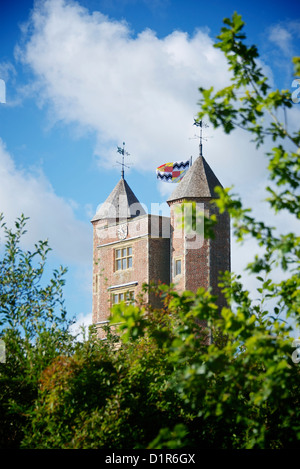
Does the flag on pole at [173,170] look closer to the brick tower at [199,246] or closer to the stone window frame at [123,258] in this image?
the brick tower at [199,246]

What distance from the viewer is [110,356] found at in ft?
28.5

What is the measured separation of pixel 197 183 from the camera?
108 feet

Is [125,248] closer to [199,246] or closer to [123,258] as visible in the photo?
[123,258]

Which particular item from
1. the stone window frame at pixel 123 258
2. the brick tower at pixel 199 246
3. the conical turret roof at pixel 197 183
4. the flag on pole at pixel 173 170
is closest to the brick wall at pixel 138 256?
the stone window frame at pixel 123 258

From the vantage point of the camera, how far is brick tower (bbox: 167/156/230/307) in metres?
30.7

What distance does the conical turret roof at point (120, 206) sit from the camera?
36.5 m

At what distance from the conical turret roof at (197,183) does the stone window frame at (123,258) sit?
12.2 feet

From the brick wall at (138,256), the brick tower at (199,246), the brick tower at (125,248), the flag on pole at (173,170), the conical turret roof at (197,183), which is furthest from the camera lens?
the flag on pole at (173,170)

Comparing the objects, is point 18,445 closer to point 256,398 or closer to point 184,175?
point 256,398

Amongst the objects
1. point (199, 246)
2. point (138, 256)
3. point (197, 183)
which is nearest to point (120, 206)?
point (138, 256)

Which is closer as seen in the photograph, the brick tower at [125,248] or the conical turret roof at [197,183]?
the conical turret roof at [197,183]

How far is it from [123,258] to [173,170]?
20.7 ft

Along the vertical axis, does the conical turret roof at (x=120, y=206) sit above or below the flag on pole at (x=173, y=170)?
below

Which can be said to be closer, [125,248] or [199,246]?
[199,246]
